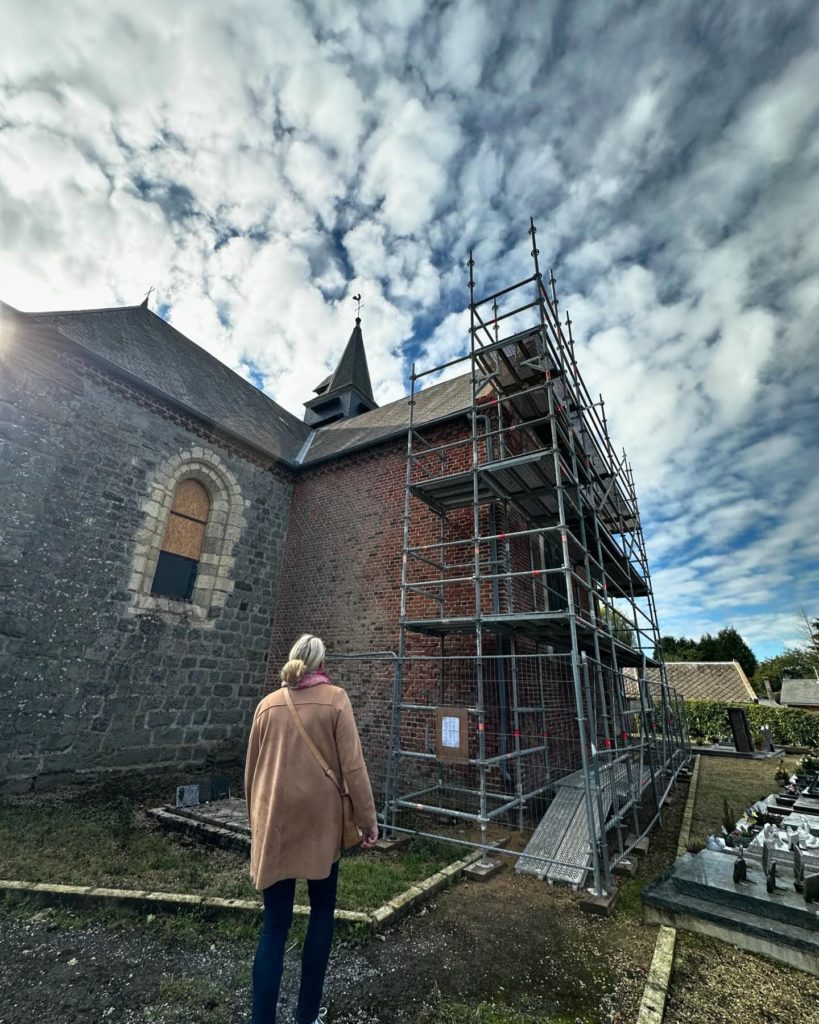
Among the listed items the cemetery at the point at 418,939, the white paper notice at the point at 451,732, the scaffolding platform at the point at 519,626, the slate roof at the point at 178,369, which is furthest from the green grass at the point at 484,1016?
the slate roof at the point at 178,369

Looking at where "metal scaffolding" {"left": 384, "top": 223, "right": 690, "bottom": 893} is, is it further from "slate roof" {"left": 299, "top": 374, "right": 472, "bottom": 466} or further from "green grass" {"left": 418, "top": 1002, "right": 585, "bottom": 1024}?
"green grass" {"left": 418, "top": 1002, "right": 585, "bottom": 1024}

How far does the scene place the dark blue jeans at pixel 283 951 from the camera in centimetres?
220

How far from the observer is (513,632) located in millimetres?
6859

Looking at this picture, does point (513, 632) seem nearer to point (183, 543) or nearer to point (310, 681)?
point (310, 681)

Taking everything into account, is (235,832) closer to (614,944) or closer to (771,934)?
(614,944)

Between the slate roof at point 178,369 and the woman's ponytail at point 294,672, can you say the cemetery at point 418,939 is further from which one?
the slate roof at point 178,369

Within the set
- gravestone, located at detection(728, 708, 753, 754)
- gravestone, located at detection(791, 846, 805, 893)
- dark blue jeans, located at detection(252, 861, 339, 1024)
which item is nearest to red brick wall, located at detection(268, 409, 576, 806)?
gravestone, located at detection(791, 846, 805, 893)

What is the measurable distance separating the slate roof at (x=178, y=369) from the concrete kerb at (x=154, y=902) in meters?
7.75

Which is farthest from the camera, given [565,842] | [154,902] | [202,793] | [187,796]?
[202,793]

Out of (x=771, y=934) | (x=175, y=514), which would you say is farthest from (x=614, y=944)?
(x=175, y=514)

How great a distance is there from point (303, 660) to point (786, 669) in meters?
59.8

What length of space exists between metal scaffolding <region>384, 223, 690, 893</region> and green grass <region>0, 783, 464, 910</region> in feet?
2.62

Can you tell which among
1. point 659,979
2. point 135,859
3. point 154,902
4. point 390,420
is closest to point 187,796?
point 135,859

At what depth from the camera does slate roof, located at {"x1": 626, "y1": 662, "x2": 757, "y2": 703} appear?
1006 inches
